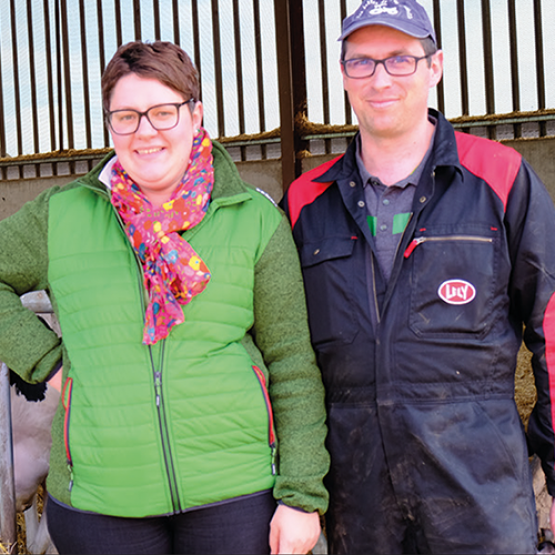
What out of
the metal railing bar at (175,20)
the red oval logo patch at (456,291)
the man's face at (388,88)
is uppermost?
the metal railing bar at (175,20)

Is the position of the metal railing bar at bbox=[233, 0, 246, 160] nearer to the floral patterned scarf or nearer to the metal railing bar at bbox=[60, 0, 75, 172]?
the metal railing bar at bbox=[60, 0, 75, 172]

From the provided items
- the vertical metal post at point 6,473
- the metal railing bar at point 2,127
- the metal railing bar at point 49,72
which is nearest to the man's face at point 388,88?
the vertical metal post at point 6,473

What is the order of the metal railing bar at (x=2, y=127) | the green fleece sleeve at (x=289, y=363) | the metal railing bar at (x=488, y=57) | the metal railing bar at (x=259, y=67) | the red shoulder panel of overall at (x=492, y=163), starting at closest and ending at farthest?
the green fleece sleeve at (x=289, y=363) < the red shoulder panel of overall at (x=492, y=163) < the metal railing bar at (x=488, y=57) < the metal railing bar at (x=259, y=67) < the metal railing bar at (x=2, y=127)

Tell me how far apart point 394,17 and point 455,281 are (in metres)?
0.74

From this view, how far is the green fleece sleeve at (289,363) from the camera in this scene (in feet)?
5.54

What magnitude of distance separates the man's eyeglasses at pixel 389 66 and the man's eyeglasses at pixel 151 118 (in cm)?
52

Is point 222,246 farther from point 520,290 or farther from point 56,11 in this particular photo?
point 56,11

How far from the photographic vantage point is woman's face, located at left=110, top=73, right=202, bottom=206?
1637mm

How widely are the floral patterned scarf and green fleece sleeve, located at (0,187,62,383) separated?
23cm

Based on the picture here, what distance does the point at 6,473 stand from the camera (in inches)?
90.7

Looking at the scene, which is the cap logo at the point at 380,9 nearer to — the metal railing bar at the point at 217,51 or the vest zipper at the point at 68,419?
the vest zipper at the point at 68,419

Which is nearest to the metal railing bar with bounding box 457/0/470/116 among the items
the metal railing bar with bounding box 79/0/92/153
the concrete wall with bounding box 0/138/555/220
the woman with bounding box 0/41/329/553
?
the concrete wall with bounding box 0/138/555/220

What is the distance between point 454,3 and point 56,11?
13.5ft

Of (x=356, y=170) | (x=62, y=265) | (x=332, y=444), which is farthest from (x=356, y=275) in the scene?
(x=62, y=265)
